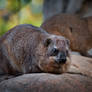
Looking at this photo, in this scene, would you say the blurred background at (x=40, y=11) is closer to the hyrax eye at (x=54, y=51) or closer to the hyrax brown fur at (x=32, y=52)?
the hyrax brown fur at (x=32, y=52)

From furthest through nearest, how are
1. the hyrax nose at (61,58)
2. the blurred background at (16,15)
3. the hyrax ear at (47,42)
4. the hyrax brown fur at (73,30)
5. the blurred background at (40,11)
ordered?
1. the blurred background at (40,11)
2. the blurred background at (16,15)
3. the hyrax brown fur at (73,30)
4. the hyrax ear at (47,42)
5. the hyrax nose at (61,58)

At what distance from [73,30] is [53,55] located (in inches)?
194

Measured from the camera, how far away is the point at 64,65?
5477 millimetres

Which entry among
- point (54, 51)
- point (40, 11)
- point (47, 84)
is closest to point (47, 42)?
point (54, 51)

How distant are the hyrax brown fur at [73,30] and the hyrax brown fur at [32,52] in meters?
3.30

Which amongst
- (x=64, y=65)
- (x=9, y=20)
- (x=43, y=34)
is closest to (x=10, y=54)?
(x=43, y=34)

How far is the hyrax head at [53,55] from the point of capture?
17.3ft

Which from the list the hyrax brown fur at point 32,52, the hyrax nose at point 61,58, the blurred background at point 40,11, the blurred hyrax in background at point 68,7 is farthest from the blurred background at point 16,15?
the hyrax nose at point 61,58

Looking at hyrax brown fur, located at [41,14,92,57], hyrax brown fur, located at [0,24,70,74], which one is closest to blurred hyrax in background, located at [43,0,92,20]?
hyrax brown fur, located at [41,14,92,57]

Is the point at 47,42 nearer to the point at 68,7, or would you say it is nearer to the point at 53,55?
the point at 53,55

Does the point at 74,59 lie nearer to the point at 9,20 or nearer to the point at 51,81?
the point at 51,81

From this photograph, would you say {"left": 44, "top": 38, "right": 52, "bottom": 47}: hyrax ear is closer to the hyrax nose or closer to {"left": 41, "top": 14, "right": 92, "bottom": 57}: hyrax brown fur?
the hyrax nose

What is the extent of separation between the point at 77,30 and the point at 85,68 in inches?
152

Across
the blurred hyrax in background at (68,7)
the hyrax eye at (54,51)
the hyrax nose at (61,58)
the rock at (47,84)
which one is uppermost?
the blurred hyrax in background at (68,7)
